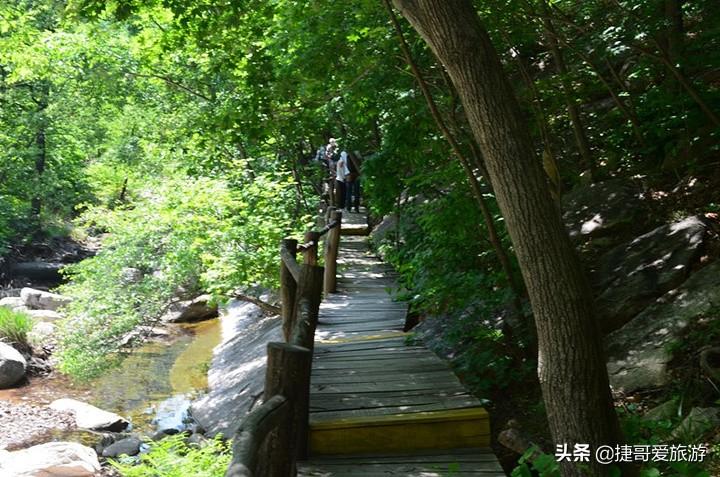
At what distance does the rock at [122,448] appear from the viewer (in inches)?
422

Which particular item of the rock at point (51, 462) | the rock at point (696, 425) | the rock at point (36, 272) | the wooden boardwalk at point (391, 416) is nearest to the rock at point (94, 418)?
the rock at point (51, 462)

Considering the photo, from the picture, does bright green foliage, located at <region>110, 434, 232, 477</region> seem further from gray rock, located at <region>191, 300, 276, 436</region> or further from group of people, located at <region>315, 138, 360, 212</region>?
group of people, located at <region>315, 138, 360, 212</region>

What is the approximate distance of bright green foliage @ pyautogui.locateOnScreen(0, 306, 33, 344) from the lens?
50.4ft

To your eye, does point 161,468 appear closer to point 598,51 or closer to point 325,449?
point 325,449

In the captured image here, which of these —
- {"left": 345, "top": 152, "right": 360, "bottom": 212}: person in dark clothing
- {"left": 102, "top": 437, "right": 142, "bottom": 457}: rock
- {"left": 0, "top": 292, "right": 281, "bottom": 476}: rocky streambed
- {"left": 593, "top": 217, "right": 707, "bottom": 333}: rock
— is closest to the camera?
{"left": 593, "top": 217, "right": 707, "bottom": 333}: rock

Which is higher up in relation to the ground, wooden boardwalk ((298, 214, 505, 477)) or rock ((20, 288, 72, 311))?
wooden boardwalk ((298, 214, 505, 477))

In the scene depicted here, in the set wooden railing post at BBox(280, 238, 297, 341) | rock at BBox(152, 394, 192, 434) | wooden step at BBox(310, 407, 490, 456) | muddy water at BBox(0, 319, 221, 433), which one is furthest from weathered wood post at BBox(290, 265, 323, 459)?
muddy water at BBox(0, 319, 221, 433)

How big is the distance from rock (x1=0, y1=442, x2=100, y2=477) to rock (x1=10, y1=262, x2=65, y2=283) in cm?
1410

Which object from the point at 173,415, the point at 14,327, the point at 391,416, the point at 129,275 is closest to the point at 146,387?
the point at 173,415

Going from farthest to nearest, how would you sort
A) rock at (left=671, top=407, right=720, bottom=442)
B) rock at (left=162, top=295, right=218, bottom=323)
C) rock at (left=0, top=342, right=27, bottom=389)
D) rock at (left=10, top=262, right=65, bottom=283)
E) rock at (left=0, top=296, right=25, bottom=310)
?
rock at (left=10, top=262, right=65, bottom=283), rock at (left=0, top=296, right=25, bottom=310), rock at (left=162, top=295, right=218, bottom=323), rock at (left=0, top=342, right=27, bottom=389), rock at (left=671, top=407, right=720, bottom=442)

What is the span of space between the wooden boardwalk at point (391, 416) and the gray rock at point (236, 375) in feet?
9.12

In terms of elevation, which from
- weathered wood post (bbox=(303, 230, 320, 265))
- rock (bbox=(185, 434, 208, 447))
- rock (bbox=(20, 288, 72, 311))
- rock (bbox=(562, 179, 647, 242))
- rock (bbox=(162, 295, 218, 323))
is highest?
rock (bbox=(562, 179, 647, 242))

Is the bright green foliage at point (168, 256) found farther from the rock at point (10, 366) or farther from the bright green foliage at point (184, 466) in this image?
the bright green foliage at point (184, 466)

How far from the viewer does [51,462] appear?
960 cm
